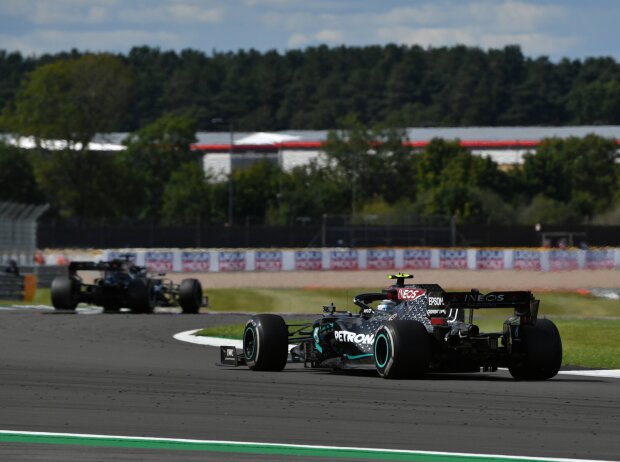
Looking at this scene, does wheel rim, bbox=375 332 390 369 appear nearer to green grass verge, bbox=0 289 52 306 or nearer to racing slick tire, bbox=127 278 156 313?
racing slick tire, bbox=127 278 156 313

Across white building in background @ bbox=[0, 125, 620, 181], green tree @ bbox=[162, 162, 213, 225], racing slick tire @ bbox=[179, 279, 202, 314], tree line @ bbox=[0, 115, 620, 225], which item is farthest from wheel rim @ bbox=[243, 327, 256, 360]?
white building in background @ bbox=[0, 125, 620, 181]

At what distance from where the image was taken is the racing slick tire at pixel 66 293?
3747cm

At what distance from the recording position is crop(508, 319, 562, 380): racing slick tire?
17.8 m

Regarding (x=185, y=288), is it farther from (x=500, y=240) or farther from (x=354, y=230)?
(x=500, y=240)

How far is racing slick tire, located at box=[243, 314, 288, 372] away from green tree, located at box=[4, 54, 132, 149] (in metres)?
93.6

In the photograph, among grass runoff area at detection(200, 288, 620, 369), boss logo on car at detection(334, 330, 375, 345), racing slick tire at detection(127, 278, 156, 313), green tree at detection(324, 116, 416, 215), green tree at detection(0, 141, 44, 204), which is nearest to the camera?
boss logo on car at detection(334, 330, 375, 345)

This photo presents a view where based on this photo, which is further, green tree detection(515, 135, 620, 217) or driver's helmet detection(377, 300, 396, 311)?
green tree detection(515, 135, 620, 217)

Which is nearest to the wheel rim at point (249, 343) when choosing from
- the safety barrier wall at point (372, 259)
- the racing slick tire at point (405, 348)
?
the racing slick tire at point (405, 348)

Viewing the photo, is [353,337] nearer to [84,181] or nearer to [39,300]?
[39,300]

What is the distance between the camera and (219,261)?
68.4m

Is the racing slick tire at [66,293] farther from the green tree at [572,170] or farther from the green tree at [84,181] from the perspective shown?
the green tree at [572,170]

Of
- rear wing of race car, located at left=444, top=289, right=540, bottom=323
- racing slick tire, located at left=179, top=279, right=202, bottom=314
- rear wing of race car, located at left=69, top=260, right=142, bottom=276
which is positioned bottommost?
racing slick tire, located at left=179, top=279, right=202, bottom=314

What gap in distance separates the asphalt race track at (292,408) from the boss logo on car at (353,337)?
44 centimetres

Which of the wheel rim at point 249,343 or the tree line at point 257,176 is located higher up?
the tree line at point 257,176
